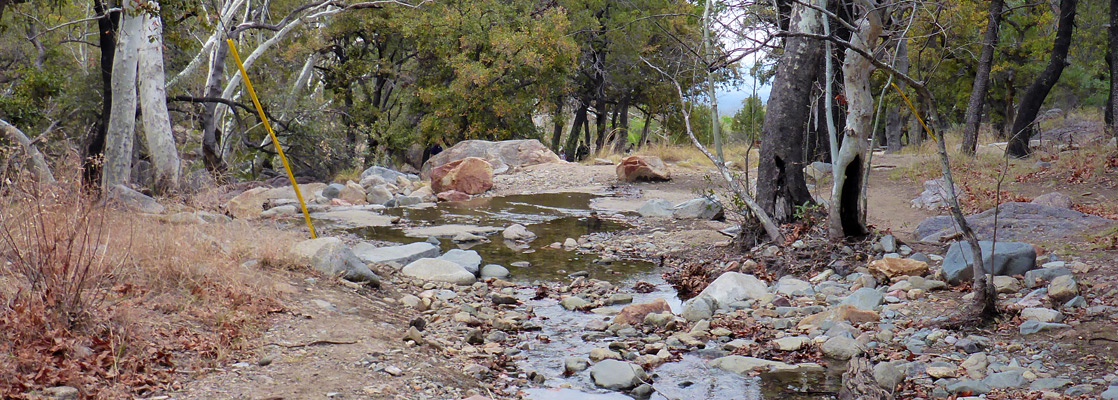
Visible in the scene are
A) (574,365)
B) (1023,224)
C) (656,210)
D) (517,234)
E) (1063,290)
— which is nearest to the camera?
(574,365)

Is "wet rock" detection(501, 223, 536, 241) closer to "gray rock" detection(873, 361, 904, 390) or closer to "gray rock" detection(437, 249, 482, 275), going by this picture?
"gray rock" detection(437, 249, 482, 275)

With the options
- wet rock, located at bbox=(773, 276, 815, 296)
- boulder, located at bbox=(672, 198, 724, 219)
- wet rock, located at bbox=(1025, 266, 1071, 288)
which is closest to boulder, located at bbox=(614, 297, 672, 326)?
wet rock, located at bbox=(773, 276, 815, 296)

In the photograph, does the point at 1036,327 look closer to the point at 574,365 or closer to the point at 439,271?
the point at 574,365

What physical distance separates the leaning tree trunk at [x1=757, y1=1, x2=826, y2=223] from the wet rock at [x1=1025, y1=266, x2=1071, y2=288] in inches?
111

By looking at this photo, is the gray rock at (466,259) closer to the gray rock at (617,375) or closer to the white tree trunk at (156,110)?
the gray rock at (617,375)

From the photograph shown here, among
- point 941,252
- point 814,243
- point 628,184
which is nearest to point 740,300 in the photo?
point 814,243

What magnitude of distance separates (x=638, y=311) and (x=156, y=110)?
31.7 ft

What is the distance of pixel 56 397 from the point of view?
3281mm

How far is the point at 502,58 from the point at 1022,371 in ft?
59.3

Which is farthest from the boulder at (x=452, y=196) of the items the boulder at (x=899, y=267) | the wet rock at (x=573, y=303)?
the boulder at (x=899, y=267)

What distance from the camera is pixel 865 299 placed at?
591cm

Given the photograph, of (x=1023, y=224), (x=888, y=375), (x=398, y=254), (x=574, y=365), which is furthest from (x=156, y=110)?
(x=1023, y=224)

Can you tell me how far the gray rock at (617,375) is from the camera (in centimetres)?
447

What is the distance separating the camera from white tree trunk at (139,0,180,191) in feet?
40.2
